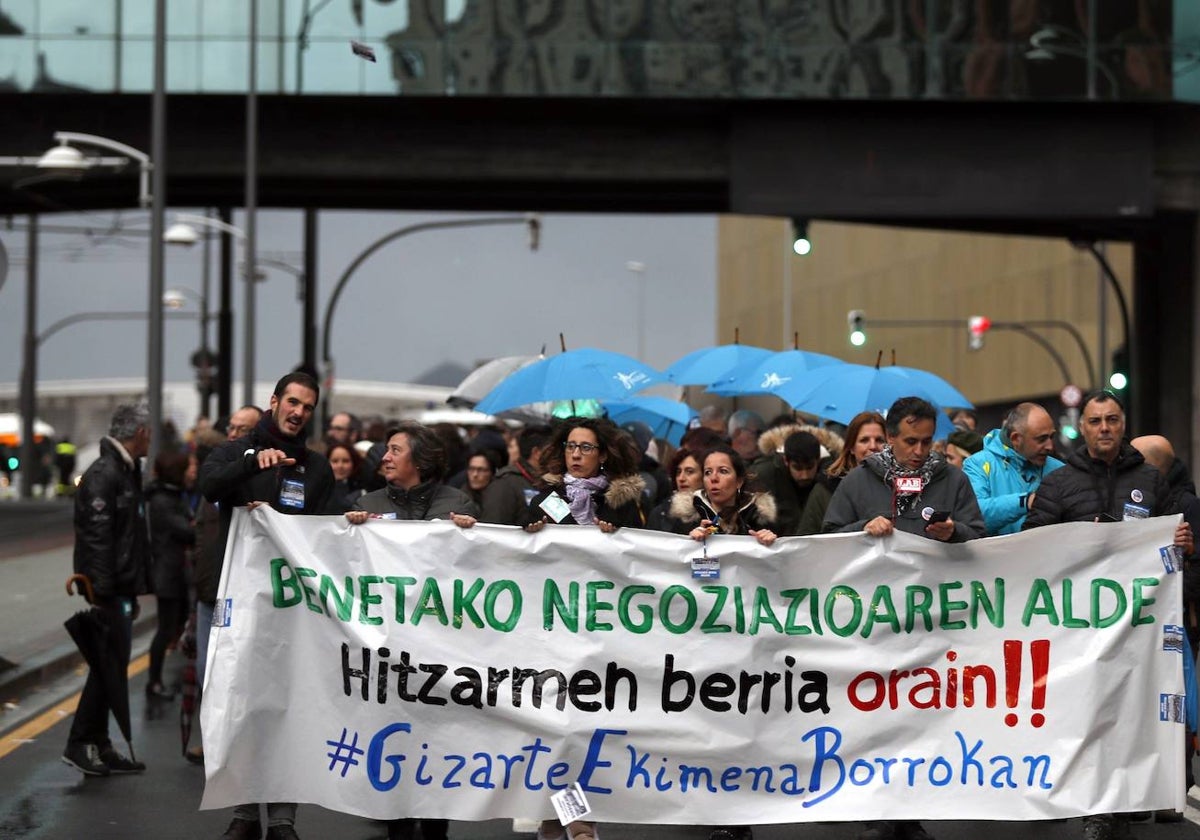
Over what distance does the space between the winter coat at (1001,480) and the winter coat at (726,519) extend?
121 cm

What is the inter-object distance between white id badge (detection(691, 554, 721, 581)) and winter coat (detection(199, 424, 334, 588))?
1.56 metres

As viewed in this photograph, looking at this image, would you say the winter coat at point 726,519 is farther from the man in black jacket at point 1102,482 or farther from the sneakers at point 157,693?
the sneakers at point 157,693

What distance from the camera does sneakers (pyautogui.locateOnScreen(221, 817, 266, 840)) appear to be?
7598mm

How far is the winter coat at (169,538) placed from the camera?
Result: 1255 cm

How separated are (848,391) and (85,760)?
5655mm

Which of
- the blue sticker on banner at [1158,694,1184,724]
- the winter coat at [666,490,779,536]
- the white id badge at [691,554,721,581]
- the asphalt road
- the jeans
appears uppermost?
the winter coat at [666,490,779,536]

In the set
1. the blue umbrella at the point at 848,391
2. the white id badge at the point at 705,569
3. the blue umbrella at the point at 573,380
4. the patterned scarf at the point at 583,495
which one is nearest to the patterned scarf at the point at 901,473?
the white id badge at the point at 705,569

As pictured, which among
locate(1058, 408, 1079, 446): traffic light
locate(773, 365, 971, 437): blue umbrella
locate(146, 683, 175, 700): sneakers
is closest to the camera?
locate(146, 683, 175, 700): sneakers

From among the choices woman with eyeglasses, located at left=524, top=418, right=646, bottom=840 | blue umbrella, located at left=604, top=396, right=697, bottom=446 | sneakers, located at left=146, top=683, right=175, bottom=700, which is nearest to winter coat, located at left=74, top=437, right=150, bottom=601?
woman with eyeglasses, located at left=524, top=418, right=646, bottom=840

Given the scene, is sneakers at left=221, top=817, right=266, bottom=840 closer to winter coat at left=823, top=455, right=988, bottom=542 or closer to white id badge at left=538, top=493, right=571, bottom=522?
white id badge at left=538, top=493, right=571, bottom=522

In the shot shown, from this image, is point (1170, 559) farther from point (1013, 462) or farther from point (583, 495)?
point (583, 495)

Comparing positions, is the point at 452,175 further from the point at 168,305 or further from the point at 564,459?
the point at 168,305

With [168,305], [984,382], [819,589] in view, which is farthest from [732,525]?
[984,382]

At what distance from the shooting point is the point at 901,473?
7.78 m
